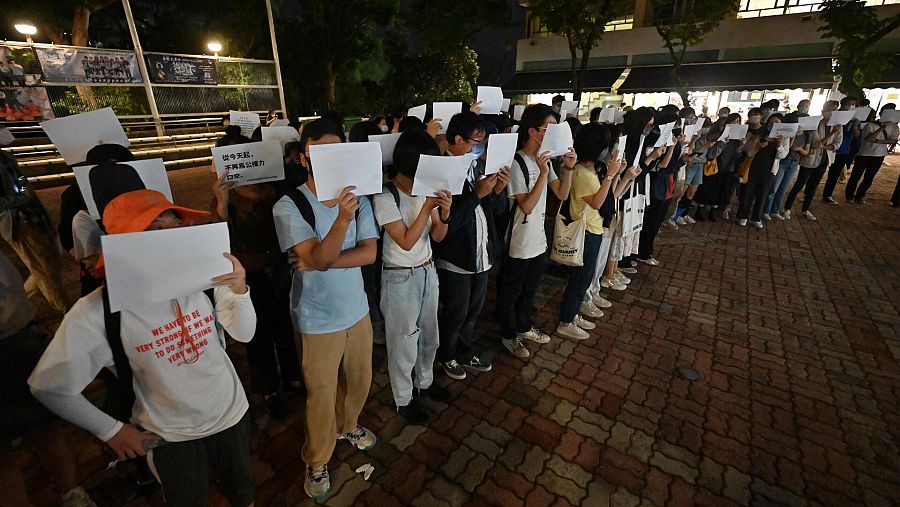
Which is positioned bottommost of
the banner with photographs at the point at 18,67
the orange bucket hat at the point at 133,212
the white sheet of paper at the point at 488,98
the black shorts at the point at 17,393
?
the black shorts at the point at 17,393

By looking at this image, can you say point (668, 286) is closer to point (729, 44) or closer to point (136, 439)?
point (136, 439)

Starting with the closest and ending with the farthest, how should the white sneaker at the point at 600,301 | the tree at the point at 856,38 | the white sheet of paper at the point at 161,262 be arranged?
the white sheet of paper at the point at 161,262 < the white sneaker at the point at 600,301 < the tree at the point at 856,38

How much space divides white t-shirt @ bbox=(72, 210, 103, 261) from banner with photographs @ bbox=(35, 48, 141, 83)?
1119cm

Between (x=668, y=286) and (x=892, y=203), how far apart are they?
325 inches

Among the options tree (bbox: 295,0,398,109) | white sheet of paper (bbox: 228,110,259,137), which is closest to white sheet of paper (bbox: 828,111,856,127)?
white sheet of paper (bbox: 228,110,259,137)

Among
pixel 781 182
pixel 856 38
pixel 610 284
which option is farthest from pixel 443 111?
pixel 856 38

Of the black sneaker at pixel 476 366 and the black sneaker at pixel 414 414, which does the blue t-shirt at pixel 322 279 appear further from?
the black sneaker at pixel 476 366

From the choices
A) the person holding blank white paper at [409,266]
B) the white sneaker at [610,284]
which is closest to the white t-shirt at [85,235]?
the person holding blank white paper at [409,266]

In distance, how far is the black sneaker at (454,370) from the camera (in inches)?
140

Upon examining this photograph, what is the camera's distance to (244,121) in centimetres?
440

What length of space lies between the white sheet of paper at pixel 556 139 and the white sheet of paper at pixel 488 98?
1.82 metres

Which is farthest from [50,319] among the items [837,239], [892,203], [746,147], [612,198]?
[892,203]

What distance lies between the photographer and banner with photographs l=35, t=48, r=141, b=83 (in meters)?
9.57

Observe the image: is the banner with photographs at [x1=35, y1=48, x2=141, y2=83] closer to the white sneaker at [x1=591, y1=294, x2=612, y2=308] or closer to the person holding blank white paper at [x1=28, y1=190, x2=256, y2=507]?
the person holding blank white paper at [x1=28, y1=190, x2=256, y2=507]
